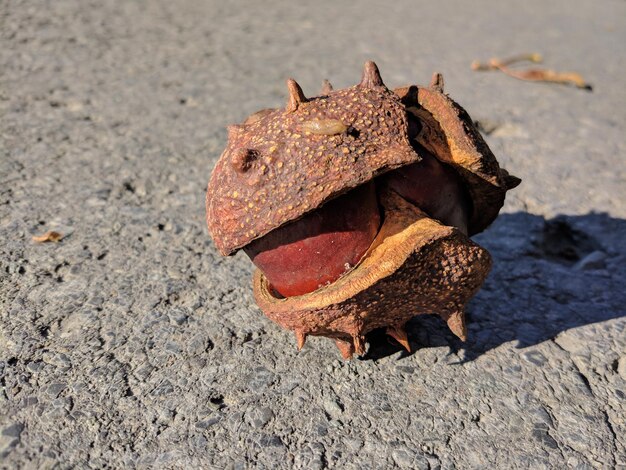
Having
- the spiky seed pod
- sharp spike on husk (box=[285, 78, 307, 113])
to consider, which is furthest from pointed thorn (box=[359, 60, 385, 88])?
sharp spike on husk (box=[285, 78, 307, 113])

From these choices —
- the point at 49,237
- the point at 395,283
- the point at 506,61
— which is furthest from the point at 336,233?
the point at 506,61

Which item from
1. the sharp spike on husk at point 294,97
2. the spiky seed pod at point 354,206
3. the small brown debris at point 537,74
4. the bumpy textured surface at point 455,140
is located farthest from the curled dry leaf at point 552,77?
the sharp spike on husk at point 294,97

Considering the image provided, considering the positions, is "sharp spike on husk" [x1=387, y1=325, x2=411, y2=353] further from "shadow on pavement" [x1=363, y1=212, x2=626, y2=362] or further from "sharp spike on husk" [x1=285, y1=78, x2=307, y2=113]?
"sharp spike on husk" [x1=285, y1=78, x2=307, y2=113]

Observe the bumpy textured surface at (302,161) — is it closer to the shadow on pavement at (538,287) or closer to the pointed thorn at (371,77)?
the pointed thorn at (371,77)

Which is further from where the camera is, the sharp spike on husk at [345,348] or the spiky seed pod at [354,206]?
the sharp spike on husk at [345,348]

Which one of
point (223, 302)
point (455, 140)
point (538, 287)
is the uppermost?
point (455, 140)

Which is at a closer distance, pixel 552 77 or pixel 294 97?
pixel 294 97

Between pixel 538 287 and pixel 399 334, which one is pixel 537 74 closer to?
pixel 538 287
